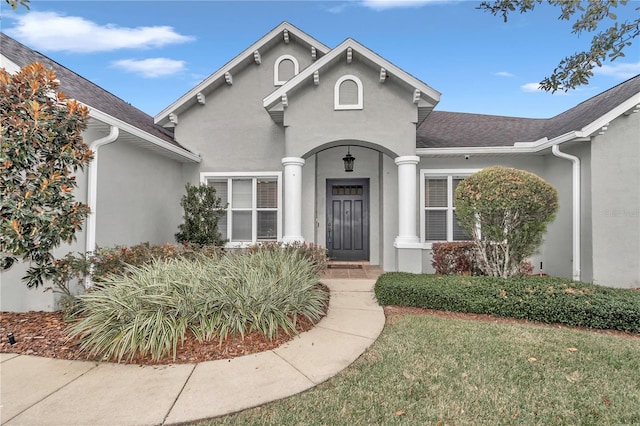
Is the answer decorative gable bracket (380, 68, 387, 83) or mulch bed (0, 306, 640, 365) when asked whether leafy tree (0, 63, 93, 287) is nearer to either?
mulch bed (0, 306, 640, 365)

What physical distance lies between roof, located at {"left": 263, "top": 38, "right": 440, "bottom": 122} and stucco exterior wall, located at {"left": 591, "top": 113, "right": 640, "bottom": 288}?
3955mm

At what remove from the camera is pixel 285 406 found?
2771 mm

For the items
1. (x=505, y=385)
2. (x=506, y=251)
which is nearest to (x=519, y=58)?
(x=506, y=251)

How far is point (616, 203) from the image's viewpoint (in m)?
7.09

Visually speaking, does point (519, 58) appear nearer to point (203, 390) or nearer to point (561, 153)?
point (561, 153)

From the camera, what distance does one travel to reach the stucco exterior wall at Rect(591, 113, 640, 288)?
6.97 meters

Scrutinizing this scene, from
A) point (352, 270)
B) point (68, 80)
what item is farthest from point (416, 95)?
point (68, 80)

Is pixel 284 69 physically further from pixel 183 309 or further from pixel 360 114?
pixel 183 309

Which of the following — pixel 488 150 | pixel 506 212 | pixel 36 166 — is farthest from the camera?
pixel 488 150

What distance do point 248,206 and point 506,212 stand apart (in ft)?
21.4

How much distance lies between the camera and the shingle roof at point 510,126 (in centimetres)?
790

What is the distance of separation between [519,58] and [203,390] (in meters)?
13.7

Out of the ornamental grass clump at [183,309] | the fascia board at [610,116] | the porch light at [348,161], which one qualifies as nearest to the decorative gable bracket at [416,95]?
the porch light at [348,161]

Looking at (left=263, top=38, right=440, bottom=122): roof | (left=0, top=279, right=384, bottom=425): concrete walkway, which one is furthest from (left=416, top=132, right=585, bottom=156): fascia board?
(left=0, top=279, right=384, bottom=425): concrete walkway
